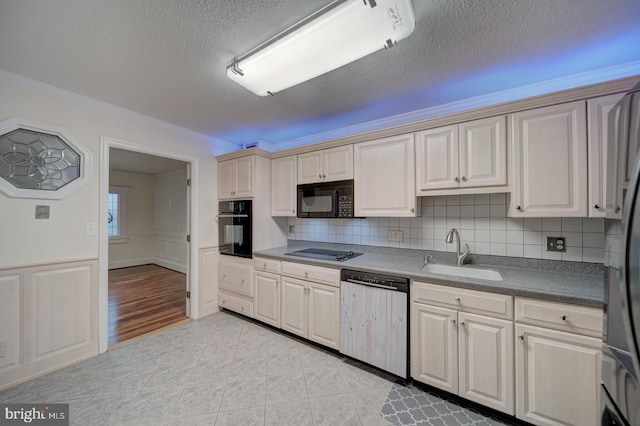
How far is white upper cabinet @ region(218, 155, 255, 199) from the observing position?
2848 millimetres

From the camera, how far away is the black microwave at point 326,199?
2.38m

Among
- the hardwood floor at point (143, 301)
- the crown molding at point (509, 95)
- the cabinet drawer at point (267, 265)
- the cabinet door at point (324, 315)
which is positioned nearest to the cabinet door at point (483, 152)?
the crown molding at point (509, 95)

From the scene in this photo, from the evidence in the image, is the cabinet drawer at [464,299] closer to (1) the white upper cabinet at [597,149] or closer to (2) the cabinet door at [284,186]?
(1) the white upper cabinet at [597,149]

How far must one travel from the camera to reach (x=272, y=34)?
1.39 m

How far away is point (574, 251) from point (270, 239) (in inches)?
111

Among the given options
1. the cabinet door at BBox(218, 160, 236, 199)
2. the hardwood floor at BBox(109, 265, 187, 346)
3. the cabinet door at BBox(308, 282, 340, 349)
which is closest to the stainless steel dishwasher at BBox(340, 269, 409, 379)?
the cabinet door at BBox(308, 282, 340, 349)

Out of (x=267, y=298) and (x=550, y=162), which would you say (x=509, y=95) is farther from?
(x=267, y=298)

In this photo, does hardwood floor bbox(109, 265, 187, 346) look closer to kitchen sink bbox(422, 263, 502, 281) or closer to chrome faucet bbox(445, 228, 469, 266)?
kitchen sink bbox(422, 263, 502, 281)

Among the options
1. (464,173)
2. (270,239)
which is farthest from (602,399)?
(270,239)

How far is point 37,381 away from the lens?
1.83m

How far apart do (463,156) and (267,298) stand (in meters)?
2.35

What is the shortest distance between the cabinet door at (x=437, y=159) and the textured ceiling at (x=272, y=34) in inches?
16.5

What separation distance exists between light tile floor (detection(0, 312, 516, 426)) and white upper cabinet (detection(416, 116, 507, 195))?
1.59 m

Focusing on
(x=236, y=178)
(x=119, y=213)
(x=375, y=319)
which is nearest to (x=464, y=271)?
(x=375, y=319)
